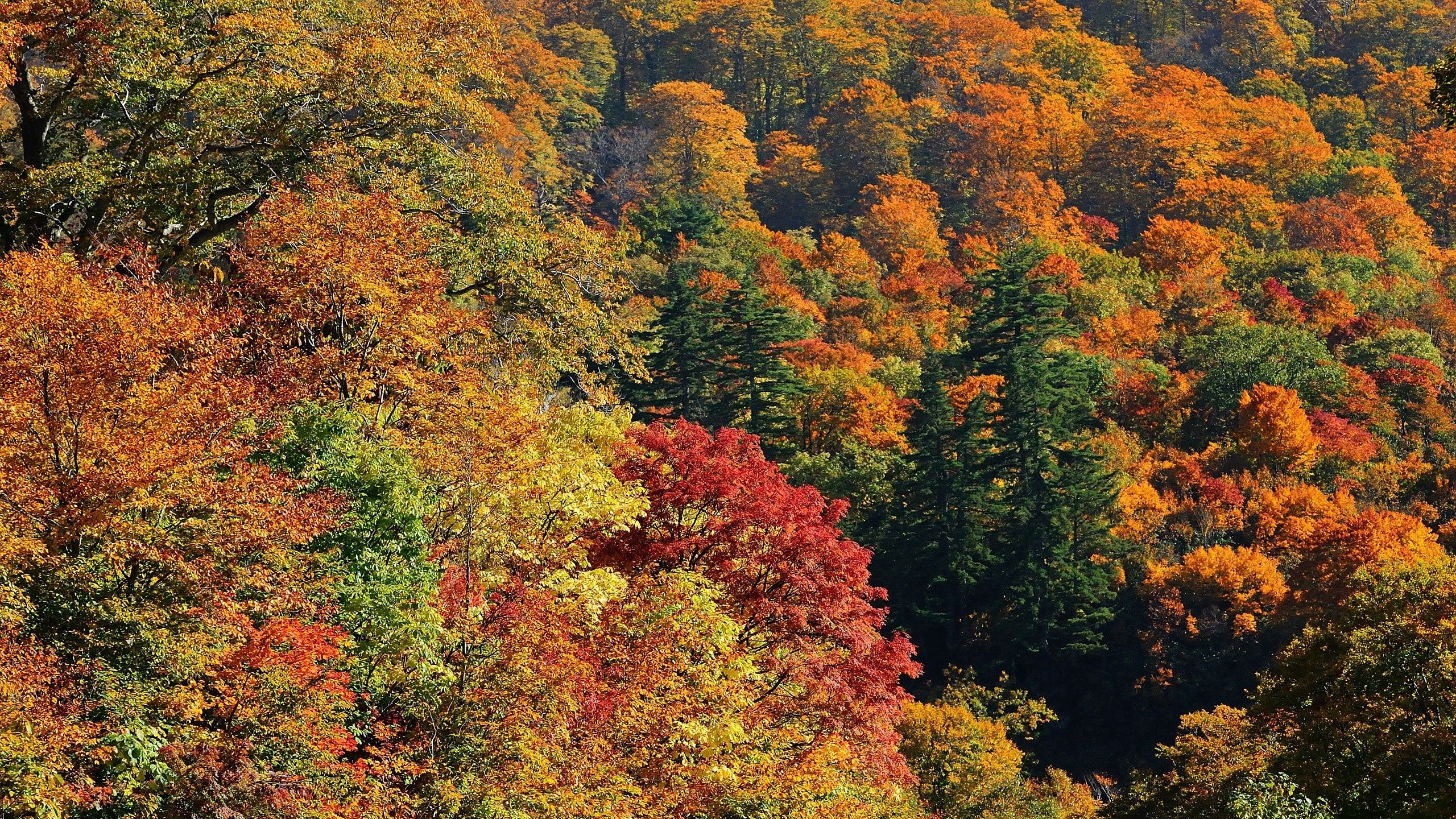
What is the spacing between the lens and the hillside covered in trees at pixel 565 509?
1360 cm

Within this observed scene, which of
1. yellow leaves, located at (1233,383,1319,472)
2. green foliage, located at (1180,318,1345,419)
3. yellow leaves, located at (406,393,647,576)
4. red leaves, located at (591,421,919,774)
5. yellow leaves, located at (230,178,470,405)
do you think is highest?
yellow leaves, located at (230,178,470,405)

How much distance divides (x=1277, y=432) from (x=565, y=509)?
32033 millimetres

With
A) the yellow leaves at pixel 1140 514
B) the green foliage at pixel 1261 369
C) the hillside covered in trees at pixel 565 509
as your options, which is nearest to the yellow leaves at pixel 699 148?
the hillside covered in trees at pixel 565 509

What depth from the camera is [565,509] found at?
19828mm

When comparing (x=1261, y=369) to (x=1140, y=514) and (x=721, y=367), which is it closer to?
(x=1140, y=514)

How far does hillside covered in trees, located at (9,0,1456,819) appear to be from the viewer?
44.6 ft

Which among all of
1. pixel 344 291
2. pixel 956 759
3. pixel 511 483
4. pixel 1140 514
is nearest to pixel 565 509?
pixel 511 483

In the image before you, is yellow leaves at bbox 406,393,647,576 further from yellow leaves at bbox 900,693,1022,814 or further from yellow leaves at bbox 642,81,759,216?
yellow leaves at bbox 642,81,759,216

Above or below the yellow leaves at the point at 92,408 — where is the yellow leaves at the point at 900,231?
below

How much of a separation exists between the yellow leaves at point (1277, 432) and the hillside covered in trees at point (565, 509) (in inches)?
7.5

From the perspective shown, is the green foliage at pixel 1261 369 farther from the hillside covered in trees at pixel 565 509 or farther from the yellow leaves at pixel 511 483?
the yellow leaves at pixel 511 483

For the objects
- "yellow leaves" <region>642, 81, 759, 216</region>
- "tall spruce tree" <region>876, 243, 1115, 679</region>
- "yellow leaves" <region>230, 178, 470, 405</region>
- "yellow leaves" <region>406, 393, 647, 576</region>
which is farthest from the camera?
"yellow leaves" <region>642, 81, 759, 216</region>

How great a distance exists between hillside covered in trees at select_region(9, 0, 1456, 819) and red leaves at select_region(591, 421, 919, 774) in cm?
8

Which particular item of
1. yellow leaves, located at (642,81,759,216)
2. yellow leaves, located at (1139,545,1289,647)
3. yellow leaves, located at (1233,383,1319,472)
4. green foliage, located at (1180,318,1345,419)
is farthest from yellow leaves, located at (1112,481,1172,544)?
yellow leaves, located at (642,81,759,216)
